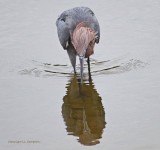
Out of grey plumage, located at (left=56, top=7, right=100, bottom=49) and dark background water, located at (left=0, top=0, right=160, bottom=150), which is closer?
dark background water, located at (left=0, top=0, right=160, bottom=150)

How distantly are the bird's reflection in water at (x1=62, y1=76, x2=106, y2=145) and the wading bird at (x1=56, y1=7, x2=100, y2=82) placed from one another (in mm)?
602

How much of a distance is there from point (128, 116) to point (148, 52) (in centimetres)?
276

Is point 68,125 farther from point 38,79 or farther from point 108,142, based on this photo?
point 38,79

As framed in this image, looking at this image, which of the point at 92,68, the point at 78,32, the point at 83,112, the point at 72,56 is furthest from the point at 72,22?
the point at 83,112

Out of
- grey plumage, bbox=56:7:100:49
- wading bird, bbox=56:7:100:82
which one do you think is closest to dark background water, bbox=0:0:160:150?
wading bird, bbox=56:7:100:82

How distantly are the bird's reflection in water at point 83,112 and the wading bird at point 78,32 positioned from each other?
0.60 m

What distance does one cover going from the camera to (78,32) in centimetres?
1009

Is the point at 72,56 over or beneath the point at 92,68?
over

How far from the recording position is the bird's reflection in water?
803 cm

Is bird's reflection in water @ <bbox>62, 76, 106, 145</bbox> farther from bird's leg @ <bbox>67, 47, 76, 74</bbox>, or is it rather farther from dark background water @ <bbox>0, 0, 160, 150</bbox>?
bird's leg @ <bbox>67, 47, 76, 74</bbox>

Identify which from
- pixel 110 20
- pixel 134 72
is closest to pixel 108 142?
pixel 134 72

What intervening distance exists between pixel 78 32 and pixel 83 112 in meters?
1.92

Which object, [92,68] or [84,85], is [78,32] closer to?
[92,68]

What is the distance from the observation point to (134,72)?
33.1 feet
